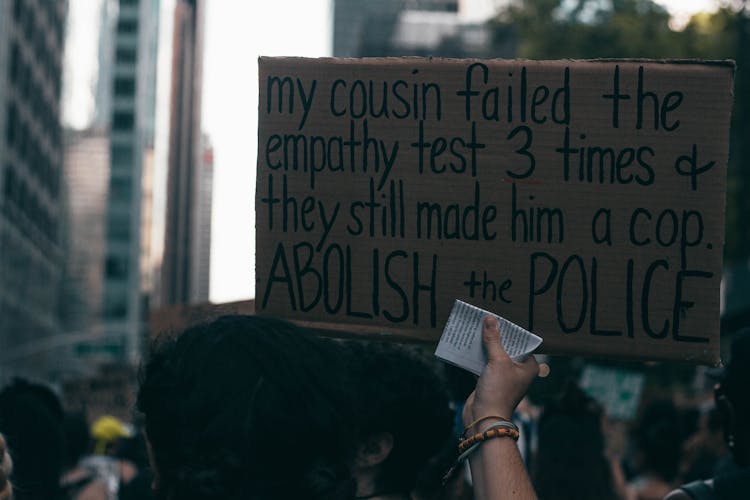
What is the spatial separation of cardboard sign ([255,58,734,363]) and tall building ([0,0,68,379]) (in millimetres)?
46386

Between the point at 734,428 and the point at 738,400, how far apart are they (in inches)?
3.2

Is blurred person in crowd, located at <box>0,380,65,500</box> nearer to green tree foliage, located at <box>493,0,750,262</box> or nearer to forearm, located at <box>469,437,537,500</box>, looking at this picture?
forearm, located at <box>469,437,537,500</box>

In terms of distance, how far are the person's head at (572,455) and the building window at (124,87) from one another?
10316cm

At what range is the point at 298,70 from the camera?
3.09 m

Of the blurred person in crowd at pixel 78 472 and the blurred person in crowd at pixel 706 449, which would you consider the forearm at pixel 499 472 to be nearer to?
the blurred person in crowd at pixel 78 472

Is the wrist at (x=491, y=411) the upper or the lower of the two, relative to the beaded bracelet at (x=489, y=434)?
upper

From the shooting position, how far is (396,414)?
11.1 ft

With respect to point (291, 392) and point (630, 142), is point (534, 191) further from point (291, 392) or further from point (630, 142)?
point (291, 392)

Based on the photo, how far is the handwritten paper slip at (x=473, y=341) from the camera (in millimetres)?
2672

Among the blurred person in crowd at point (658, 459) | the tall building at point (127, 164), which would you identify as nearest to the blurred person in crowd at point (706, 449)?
the blurred person in crowd at point (658, 459)

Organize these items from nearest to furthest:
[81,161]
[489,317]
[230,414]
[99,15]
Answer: [230,414] → [489,317] → [99,15] → [81,161]

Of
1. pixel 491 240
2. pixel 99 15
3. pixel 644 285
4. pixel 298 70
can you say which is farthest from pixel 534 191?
pixel 99 15

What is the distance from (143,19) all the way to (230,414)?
359 ft

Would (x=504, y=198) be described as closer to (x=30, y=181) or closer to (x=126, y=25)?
(x=30, y=181)
